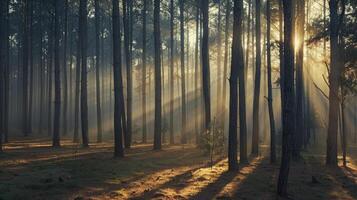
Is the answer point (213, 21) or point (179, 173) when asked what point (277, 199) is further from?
point (213, 21)

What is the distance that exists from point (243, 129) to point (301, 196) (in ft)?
20.6

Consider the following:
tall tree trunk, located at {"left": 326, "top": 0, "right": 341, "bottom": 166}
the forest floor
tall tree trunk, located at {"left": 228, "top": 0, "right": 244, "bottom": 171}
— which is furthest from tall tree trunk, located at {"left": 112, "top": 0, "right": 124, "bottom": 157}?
tall tree trunk, located at {"left": 326, "top": 0, "right": 341, "bottom": 166}

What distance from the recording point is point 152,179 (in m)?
13.8

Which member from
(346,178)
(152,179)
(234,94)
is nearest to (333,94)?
(346,178)

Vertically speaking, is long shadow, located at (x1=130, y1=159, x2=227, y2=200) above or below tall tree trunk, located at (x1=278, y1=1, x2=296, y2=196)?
below

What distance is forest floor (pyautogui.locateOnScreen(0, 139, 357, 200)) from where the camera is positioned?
11.0 metres

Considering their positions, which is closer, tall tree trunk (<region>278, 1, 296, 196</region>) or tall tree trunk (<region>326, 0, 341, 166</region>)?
tall tree trunk (<region>278, 1, 296, 196</region>)

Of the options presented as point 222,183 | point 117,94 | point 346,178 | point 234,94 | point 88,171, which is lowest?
point 346,178

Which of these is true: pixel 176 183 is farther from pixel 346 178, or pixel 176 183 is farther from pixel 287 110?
pixel 346 178

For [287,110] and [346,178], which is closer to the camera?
[287,110]

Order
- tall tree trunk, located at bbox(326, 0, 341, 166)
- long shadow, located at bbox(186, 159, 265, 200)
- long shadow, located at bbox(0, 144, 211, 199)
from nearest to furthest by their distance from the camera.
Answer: long shadow, located at bbox(0, 144, 211, 199) → long shadow, located at bbox(186, 159, 265, 200) → tall tree trunk, located at bbox(326, 0, 341, 166)

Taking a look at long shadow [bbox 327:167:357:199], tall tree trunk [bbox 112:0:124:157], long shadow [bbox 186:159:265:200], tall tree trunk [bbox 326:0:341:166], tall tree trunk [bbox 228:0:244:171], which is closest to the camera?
long shadow [bbox 186:159:265:200]

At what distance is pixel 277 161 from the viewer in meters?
19.7

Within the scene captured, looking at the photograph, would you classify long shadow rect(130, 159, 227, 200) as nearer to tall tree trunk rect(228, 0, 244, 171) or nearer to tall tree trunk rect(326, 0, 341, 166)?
tall tree trunk rect(228, 0, 244, 171)
